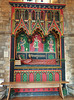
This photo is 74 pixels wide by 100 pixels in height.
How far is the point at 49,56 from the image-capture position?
5.73 meters

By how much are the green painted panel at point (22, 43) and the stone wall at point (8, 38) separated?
736 millimetres

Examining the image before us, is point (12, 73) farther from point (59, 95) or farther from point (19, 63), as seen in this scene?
point (59, 95)

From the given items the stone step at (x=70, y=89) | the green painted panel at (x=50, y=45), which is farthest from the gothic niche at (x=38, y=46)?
the stone step at (x=70, y=89)

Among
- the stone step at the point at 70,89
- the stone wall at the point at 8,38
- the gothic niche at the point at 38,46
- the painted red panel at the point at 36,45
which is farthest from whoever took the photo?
the painted red panel at the point at 36,45

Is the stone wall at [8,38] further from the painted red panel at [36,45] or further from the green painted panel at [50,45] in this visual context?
the painted red panel at [36,45]

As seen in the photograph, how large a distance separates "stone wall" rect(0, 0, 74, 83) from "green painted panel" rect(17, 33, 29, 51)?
736 millimetres

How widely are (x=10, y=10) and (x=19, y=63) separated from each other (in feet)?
8.92

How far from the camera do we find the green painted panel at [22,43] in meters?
5.62

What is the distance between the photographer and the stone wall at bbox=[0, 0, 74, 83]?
4906 mm

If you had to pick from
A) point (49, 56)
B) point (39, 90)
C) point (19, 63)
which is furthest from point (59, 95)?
point (19, 63)

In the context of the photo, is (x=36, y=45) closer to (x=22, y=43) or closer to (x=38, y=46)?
(x=38, y=46)

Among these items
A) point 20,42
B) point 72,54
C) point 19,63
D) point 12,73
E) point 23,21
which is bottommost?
point 12,73

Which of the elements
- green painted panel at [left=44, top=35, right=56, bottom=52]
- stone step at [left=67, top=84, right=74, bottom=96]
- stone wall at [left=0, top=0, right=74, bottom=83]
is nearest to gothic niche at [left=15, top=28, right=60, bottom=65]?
green painted panel at [left=44, top=35, right=56, bottom=52]

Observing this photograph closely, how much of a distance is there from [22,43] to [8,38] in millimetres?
882
